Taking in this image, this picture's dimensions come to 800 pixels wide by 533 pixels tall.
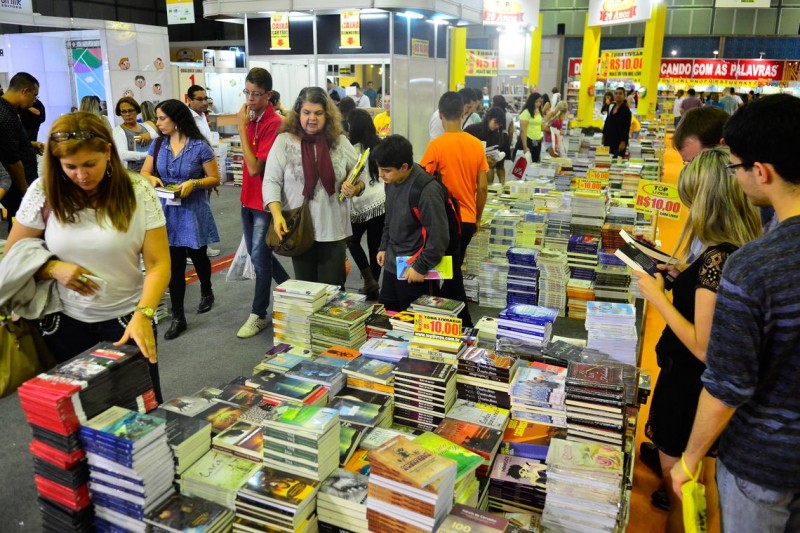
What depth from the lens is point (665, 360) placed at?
8.08ft

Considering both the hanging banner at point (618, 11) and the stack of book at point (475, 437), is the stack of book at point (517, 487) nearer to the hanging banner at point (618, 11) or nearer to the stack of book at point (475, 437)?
the stack of book at point (475, 437)

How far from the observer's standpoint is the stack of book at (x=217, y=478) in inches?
72.0

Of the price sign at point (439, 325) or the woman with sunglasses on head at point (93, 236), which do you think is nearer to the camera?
the woman with sunglasses on head at point (93, 236)

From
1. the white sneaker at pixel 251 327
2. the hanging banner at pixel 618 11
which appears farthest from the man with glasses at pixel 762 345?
the hanging banner at pixel 618 11

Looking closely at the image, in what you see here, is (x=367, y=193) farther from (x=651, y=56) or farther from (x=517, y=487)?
(x=651, y=56)

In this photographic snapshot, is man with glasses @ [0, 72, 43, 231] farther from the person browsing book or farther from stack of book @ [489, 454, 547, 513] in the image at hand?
stack of book @ [489, 454, 547, 513]

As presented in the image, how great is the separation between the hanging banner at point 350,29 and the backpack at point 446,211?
585 centimetres

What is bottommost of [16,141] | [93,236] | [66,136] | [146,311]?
[146,311]

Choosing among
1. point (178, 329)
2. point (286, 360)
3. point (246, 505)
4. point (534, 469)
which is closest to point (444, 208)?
point (286, 360)

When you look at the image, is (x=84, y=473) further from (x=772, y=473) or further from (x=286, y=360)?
(x=772, y=473)

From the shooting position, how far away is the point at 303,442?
5.93 feet

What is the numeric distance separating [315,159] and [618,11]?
39.7ft

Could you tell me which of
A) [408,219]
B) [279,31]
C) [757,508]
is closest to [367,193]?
[408,219]

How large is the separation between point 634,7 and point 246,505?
45.0ft
